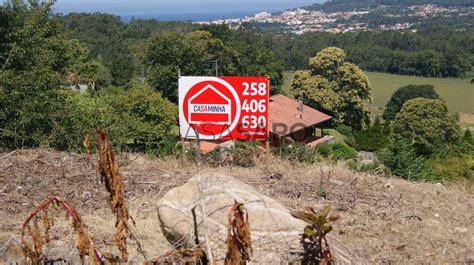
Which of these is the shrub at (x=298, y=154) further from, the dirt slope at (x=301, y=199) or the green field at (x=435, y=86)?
the green field at (x=435, y=86)

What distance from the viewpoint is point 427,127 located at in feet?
97.2

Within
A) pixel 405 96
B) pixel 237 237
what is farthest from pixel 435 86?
pixel 237 237

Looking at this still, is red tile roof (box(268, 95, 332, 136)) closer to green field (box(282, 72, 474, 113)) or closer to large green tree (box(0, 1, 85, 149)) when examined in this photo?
large green tree (box(0, 1, 85, 149))

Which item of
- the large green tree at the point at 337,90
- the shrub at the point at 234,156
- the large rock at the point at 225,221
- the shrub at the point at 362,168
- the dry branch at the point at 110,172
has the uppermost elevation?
the dry branch at the point at 110,172

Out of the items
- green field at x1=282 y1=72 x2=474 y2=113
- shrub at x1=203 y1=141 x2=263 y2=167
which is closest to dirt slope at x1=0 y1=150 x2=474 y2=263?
shrub at x1=203 y1=141 x2=263 y2=167

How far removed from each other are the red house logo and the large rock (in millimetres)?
3017

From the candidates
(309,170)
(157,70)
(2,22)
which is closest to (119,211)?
(309,170)

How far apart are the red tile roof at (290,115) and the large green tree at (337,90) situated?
260 inches

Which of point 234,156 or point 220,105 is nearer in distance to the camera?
point 220,105

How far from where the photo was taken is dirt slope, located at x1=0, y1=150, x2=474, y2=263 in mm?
4062

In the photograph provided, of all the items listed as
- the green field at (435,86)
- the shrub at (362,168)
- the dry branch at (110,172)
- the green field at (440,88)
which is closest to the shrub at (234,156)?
the shrub at (362,168)

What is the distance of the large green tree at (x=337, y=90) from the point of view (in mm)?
35344

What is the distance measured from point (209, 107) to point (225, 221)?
352 centimetres

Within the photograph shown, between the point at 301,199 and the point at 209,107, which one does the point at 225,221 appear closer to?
the point at 301,199
